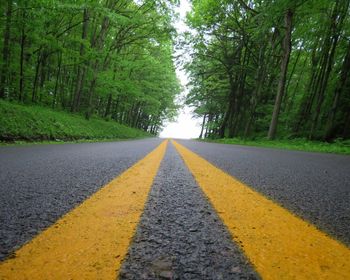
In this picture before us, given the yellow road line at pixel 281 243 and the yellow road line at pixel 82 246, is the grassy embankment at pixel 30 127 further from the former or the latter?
the yellow road line at pixel 281 243

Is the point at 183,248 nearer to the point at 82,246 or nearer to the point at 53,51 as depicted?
the point at 82,246

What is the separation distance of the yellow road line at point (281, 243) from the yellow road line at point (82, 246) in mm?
401

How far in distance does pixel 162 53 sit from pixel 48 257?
75.8 feet

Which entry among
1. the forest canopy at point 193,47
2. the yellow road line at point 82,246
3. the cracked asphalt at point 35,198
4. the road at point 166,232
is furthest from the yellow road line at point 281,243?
the forest canopy at point 193,47

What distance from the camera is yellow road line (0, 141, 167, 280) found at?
0.65m

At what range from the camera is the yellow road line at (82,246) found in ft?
2.15

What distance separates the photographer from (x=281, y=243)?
884mm

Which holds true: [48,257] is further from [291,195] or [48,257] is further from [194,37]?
[194,37]

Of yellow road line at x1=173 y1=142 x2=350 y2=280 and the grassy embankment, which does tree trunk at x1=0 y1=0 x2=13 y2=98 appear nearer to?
the grassy embankment

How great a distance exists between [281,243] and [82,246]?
659 millimetres

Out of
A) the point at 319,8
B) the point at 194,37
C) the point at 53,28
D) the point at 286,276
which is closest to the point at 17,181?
the point at 286,276

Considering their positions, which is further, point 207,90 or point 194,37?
point 207,90

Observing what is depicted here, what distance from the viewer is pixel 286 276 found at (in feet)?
2.19

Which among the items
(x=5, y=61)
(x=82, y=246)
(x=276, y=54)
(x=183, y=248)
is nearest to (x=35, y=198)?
(x=82, y=246)
